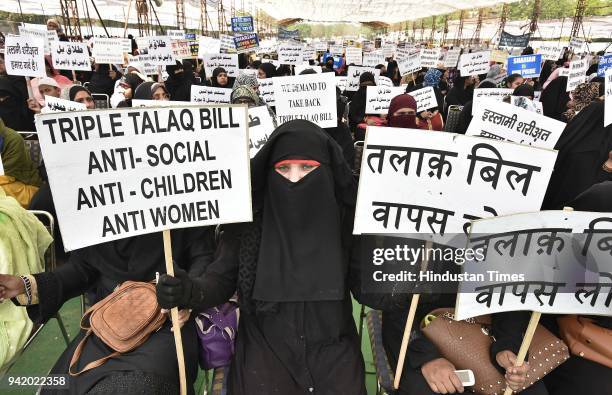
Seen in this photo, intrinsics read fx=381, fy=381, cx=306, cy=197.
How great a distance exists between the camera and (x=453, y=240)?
1.65 meters

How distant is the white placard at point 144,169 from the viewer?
4.80ft

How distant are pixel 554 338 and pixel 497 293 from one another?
23.3 inches

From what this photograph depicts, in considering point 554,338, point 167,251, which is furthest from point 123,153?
point 554,338

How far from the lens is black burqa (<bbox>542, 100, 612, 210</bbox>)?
301cm

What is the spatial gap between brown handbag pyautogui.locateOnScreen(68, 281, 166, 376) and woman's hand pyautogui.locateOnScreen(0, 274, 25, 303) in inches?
12.8

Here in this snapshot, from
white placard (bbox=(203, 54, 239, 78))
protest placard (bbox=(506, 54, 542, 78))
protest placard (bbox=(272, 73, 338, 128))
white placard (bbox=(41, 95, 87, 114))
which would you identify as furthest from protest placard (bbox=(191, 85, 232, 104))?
protest placard (bbox=(506, 54, 542, 78))

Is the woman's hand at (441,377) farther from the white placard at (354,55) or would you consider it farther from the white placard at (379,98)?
the white placard at (354,55)

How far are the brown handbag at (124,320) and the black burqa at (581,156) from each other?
9.94ft

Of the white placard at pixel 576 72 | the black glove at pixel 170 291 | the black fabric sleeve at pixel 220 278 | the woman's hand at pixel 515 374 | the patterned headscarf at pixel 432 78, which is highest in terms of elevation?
the white placard at pixel 576 72

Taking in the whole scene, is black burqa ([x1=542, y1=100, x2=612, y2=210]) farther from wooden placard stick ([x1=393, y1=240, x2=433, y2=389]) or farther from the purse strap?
the purse strap

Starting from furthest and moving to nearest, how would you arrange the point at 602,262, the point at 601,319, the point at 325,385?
1. the point at 325,385
2. the point at 601,319
3. the point at 602,262

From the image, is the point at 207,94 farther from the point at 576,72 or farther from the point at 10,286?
the point at 576,72

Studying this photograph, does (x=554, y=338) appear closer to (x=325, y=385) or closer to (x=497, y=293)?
(x=497, y=293)

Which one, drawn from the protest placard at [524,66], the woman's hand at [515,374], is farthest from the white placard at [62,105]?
the protest placard at [524,66]
